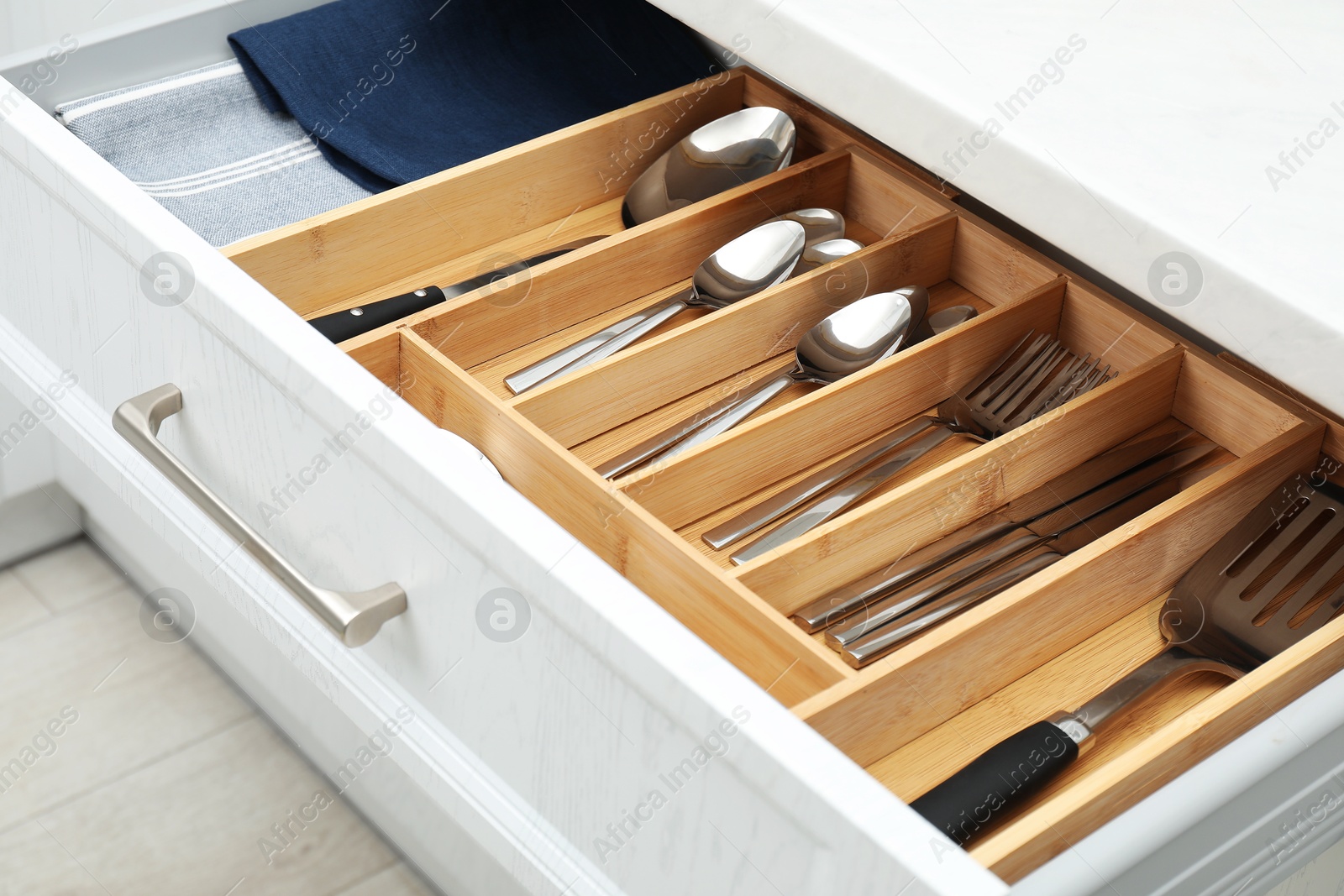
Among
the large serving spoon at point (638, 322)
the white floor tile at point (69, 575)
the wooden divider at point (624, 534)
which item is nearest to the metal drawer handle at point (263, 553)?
the wooden divider at point (624, 534)

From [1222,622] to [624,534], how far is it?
0.33 m

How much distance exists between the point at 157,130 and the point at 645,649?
0.72m

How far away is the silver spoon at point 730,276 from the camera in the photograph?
89cm

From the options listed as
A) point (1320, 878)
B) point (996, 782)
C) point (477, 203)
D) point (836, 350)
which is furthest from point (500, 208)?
point (1320, 878)

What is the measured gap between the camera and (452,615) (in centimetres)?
61

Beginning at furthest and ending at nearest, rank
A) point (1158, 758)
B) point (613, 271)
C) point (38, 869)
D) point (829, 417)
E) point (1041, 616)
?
point (38, 869) → point (613, 271) → point (829, 417) → point (1041, 616) → point (1158, 758)

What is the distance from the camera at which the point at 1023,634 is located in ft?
2.25

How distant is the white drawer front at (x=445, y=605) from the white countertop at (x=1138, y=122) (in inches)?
12.4

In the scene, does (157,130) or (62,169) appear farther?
(157,130)

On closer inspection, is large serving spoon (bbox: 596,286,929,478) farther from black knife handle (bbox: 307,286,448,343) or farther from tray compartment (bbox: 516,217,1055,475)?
black knife handle (bbox: 307,286,448,343)

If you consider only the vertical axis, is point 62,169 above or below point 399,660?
above

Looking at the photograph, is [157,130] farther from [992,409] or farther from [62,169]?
[992,409]

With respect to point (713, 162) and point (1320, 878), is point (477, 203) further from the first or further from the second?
point (1320, 878)

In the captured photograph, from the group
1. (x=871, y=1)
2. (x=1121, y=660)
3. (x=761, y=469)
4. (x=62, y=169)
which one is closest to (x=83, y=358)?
(x=62, y=169)
